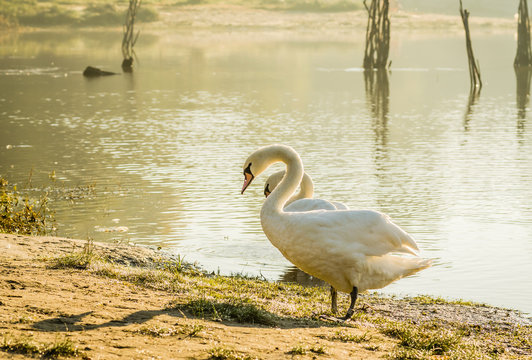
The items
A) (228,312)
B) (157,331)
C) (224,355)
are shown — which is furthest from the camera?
(228,312)

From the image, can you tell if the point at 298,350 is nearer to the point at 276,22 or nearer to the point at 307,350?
the point at 307,350

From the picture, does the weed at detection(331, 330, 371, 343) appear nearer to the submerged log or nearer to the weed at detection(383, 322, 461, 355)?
the weed at detection(383, 322, 461, 355)

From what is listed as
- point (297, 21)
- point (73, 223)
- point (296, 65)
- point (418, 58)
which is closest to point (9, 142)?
point (73, 223)

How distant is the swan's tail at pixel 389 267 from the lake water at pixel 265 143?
7.63ft

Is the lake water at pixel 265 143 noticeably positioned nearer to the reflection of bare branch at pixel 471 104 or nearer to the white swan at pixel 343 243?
the reflection of bare branch at pixel 471 104

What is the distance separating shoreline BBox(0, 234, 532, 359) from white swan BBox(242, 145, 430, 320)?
1.47ft

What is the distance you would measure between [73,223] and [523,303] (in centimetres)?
754

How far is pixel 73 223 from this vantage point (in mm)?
14234

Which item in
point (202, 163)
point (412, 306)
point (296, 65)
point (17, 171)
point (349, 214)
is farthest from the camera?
point (296, 65)

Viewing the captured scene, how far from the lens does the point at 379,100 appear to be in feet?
118

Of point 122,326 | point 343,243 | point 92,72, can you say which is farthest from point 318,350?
point 92,72

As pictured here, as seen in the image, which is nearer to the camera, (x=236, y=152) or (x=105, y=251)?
(x=105, y=251)

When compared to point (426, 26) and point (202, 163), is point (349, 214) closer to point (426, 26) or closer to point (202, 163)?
point (202, 163)

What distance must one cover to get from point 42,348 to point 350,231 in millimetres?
3381
